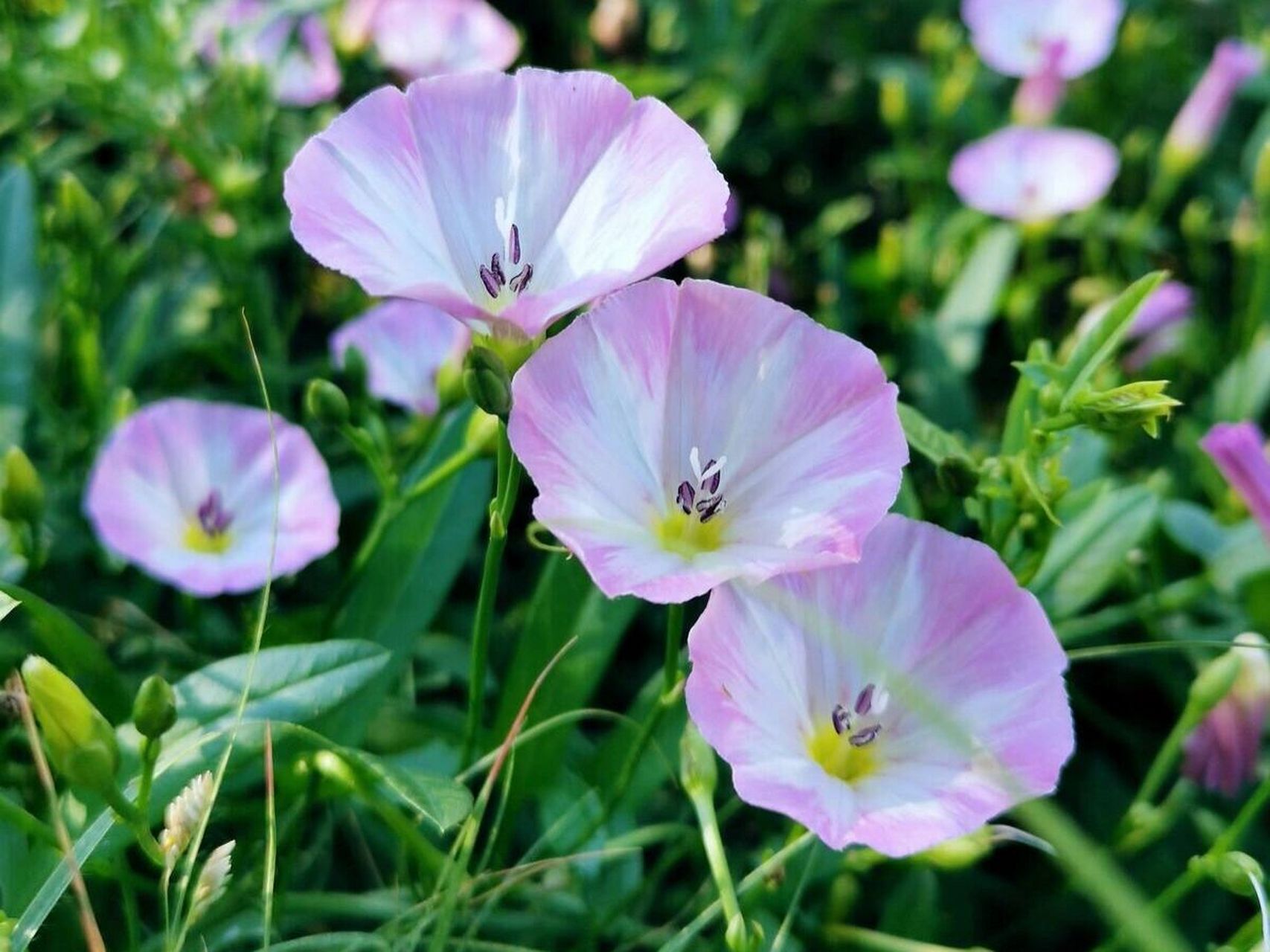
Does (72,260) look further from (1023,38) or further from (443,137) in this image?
(1023,38)

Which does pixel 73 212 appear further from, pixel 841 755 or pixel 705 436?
pixel 841 755

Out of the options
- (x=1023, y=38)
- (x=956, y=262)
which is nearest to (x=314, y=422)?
(x=956, y=262)

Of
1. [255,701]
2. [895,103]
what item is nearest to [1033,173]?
[895,103]

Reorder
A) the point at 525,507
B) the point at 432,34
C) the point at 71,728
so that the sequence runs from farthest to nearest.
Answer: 1. the point at 432,34
2. the point at 525,507
3. the point at 71,728

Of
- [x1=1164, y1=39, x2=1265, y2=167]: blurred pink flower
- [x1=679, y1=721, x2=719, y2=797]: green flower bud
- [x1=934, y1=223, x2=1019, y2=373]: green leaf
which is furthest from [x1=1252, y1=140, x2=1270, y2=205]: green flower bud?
[x1=679, y1=721, x2=719, y2=797]: green flower bud

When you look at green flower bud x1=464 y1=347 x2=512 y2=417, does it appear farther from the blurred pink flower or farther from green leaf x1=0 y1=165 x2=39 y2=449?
the blurred pink flower

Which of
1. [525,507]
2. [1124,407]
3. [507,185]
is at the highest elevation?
[507,185]
